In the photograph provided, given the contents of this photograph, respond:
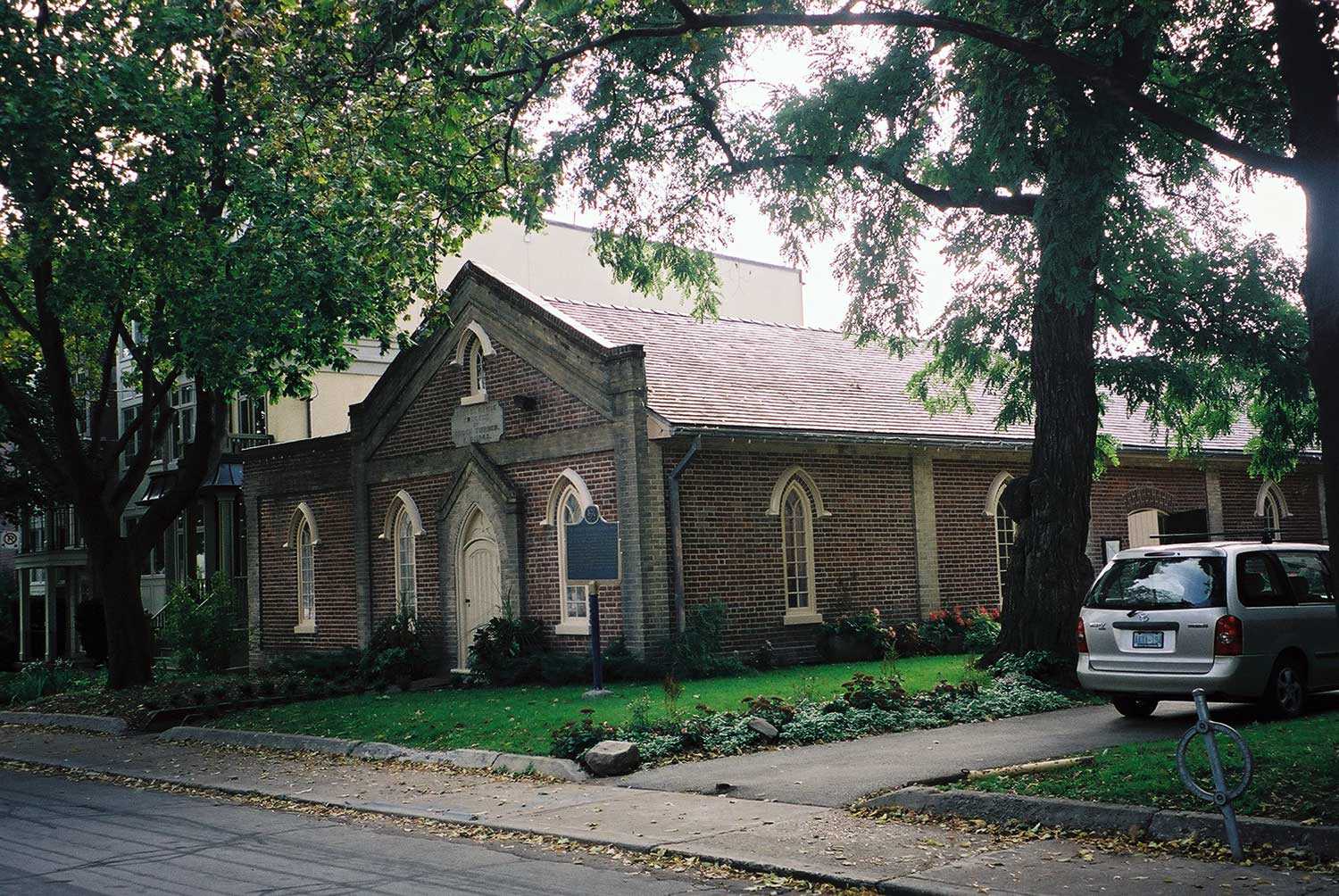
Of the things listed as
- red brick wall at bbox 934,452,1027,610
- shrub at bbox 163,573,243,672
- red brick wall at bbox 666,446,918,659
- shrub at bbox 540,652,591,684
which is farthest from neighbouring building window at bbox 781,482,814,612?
shrub at bbox 163,573,243,672

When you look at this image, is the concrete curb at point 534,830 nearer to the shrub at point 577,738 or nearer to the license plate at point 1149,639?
the shrub at point 577,738

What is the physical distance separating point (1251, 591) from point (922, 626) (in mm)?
10378

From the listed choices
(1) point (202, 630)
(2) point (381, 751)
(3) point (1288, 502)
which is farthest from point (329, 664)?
(3) point (1288, 502)

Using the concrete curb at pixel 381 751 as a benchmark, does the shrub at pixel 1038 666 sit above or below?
above

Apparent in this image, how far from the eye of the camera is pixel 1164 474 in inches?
1097

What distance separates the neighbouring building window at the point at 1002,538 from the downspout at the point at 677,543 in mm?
8027

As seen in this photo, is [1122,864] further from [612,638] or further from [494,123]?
[612,638]

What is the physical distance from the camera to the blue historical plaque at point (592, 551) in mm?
17406

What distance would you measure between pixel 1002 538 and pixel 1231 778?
52.7 feet

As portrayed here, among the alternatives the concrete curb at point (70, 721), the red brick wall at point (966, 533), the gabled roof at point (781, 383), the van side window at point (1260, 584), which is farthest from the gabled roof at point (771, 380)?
the concrete curb at point (70, 721)

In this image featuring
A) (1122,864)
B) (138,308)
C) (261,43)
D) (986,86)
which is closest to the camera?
(1122,864)

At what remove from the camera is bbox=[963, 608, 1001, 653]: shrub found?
22047mm

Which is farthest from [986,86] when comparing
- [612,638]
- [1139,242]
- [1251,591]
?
[612,638]

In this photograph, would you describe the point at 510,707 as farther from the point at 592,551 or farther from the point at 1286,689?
the point at 1286,689
